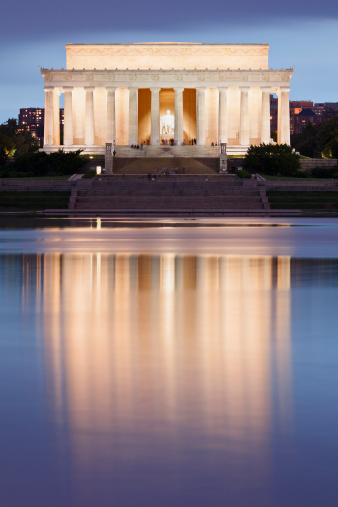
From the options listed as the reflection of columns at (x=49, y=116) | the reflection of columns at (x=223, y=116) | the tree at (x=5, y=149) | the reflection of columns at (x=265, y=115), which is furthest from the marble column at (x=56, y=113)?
the reflection of columns at (x=265, y=115)

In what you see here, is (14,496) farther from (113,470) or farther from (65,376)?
(65,376)

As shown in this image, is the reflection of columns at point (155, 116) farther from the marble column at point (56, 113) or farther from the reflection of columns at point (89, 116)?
the marble column at point (56, 113)

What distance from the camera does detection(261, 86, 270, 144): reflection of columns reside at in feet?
318

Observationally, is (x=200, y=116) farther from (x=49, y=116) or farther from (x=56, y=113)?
(x=49, y=116)

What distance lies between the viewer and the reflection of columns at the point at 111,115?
95.9 metres

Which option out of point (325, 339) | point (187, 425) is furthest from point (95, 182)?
point (187, 425)

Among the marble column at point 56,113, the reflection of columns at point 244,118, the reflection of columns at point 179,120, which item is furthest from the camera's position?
the marble column at point 56,113

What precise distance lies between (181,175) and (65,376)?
216 ft

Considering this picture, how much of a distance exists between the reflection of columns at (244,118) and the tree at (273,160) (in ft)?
69.2

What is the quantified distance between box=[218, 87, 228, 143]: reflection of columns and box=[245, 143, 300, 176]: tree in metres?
20.9

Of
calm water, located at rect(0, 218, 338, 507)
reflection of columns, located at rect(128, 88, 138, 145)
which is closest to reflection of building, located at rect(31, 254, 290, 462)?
calm water, located at rect(0, 218, 338, 507)

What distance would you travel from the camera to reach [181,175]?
73.6 m

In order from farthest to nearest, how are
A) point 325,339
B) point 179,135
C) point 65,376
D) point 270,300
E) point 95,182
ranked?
point 179,135, point 95,182, point 270,300, point 325,339, point 65,376

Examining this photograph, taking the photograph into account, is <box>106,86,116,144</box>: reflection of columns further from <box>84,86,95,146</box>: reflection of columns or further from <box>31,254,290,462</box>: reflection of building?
<box>31,254,290,462</box>: reflection of building
